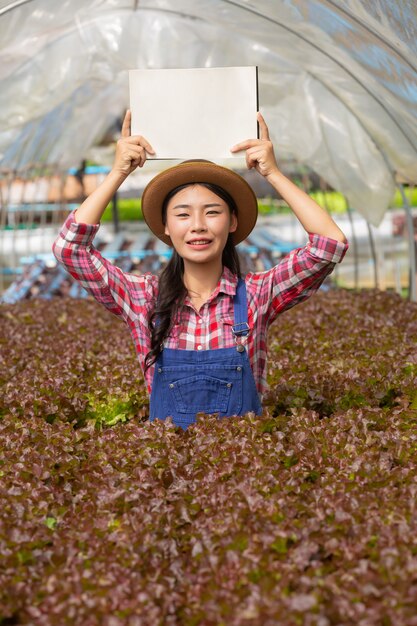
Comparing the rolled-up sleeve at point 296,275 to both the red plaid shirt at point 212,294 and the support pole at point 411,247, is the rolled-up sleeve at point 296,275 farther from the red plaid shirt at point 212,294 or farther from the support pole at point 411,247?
the support pole at point 411,247

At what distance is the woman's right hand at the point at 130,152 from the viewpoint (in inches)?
136

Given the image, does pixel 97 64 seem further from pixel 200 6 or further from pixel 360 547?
pixel 360 547

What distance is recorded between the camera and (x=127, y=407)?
4.62 metres

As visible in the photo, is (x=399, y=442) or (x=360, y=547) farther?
(x=399, y=442)

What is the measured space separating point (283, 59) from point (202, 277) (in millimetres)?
5184

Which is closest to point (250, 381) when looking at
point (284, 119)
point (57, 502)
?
point (57, 502)

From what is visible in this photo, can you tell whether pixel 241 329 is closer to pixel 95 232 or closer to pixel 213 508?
pixel 95 232

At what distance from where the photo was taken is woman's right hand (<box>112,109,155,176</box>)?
3446mm

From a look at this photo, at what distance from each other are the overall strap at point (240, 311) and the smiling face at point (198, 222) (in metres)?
0.18

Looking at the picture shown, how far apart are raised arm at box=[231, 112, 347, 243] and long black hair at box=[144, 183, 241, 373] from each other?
23 centimetres

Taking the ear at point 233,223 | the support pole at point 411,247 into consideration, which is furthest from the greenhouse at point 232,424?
the support pole at point 411,247

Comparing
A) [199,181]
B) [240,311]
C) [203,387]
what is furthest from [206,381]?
[199,181]

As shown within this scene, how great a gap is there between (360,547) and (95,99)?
10.3m

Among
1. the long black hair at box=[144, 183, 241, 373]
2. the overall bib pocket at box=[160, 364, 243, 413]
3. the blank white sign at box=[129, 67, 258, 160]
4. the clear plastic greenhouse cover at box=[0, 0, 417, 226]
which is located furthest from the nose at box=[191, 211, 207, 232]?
the clear plastic greenhouse cover at box=[0, 0, 417, 226]
